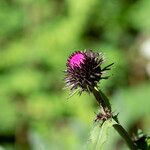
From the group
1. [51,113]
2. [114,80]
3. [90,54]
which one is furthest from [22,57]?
[90,54]

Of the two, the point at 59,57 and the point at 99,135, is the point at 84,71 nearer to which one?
the point at 99,135

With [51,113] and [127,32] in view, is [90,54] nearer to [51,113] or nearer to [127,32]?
[51,113]

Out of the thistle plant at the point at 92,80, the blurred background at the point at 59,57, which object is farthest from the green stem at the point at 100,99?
the blurred background at the point at 59,57

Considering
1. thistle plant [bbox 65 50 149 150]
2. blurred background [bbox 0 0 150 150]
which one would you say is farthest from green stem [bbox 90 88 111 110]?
blurred background [bbox 0 0 150 150]

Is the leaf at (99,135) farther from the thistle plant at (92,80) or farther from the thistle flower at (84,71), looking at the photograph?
the thistle flower at (84,71)

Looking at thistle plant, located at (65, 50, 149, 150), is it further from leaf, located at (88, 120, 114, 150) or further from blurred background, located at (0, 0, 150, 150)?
blurred background, located at (0, 0, 150, 150)

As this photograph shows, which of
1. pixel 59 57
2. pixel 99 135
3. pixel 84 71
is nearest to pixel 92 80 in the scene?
pixel 84 71
